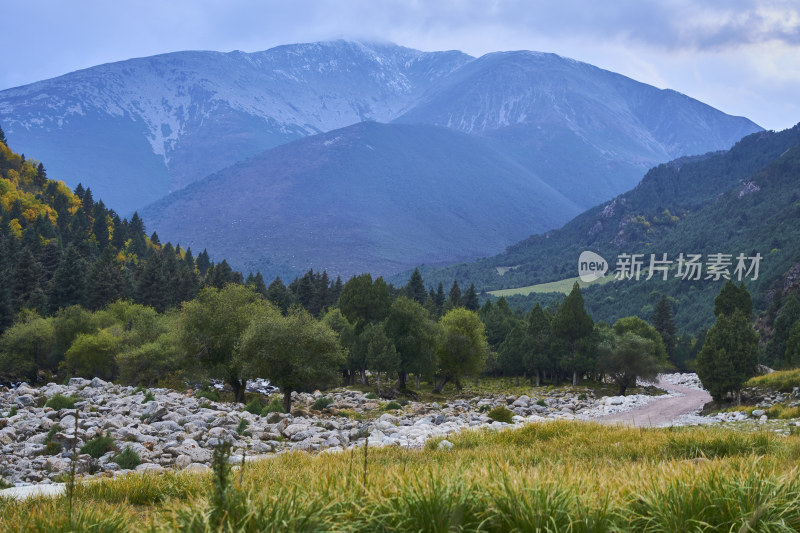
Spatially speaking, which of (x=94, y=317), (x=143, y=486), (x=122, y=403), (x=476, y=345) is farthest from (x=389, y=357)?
(x=143, y=486)

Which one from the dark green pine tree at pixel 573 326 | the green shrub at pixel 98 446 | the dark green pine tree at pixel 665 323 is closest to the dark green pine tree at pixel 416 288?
the dark green pine tree at pixel 665 323

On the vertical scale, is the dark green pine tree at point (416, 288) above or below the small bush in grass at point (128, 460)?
above

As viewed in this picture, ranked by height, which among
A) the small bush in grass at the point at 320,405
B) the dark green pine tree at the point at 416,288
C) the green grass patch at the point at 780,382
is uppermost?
the dark green pine tree at the point at 416,288

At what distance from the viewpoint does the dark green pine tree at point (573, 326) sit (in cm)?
7269

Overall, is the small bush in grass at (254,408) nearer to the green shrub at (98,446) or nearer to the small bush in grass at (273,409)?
the small bush in grass at (273,409)

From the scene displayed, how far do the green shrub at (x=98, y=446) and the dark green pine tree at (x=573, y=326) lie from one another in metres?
58.8

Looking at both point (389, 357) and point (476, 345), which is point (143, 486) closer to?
point (389, 357)

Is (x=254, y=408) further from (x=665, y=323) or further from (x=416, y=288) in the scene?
(x=665, y=323)

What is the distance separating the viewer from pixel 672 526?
512 cm

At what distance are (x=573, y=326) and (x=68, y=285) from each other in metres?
72.8

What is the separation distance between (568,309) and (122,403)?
53.1 meters


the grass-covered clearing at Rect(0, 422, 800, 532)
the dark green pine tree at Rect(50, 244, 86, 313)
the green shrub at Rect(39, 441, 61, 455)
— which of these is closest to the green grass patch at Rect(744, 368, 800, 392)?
the grass-covered clearing at Rect(0, 422, 800, 532)

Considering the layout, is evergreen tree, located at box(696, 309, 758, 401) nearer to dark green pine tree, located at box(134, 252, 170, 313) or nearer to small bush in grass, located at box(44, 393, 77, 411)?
small bush in grass, located at box(44, 393, 77, 411)

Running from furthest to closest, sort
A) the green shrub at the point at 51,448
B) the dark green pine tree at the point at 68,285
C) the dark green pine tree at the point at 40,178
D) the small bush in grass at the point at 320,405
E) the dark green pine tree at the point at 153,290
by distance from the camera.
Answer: the dark green pine tree at the point at 40,178
the dark green pine tree at the point at 153,290
the dark green pine tree at the point at 68,285
the small bush in grass at the point at 320,405
the green shrub at the point at 51,448
